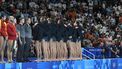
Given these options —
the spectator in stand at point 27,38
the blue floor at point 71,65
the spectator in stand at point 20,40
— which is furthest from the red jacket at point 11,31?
the blue floor at point 71,65

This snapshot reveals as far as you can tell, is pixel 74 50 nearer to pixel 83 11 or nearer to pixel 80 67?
pixel 80 67

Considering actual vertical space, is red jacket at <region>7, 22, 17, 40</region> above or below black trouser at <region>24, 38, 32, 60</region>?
above

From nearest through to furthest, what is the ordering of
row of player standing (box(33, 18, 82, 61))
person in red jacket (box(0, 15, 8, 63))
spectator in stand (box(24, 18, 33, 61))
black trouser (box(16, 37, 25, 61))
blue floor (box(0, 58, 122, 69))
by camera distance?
blue floor (box(0, 58, 122, 69)) < person in red jacket (box(0, 15, 8, 63)) < black trouser (box(16, 37, 25, 61)) < spectator in stand (box(24, 18, 33, 61)) < row of player standing (box(33, 18, 82, 61))

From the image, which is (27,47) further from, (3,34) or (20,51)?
(3,34)

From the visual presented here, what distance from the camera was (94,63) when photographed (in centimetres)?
2000

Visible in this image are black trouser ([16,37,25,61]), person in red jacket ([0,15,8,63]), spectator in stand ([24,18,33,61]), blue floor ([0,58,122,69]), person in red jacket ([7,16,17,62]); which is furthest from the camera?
spectator in stand ([24,18,33,61])

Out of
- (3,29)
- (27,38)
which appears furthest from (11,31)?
(27,38)

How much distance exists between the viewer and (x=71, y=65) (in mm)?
18969

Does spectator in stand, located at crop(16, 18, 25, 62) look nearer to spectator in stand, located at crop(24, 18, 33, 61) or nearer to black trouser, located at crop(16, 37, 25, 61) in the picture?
black trouser, located at crop(16, 37, 25, 61)

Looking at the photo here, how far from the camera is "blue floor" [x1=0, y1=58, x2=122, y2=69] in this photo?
1564 centimetres

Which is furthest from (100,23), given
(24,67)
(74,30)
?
(24,67)

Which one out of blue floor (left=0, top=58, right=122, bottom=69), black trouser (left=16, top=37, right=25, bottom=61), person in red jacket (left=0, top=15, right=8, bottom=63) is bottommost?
blue floor (left=0, top=58, right=122, bottom=69)

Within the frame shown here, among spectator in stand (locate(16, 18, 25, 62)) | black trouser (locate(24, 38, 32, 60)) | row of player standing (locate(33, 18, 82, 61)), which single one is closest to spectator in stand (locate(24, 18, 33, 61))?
black trouser (locate(24, 38, 32, 60))

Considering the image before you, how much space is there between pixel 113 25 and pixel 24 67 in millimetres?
14770
